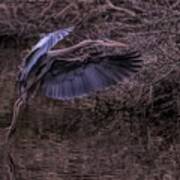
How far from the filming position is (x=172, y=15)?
4891mm

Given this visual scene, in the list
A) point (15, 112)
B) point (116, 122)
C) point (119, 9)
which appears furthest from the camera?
point (119, 9)

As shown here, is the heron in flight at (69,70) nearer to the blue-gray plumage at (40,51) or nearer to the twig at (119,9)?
the blue-gray plumage at (40,51)

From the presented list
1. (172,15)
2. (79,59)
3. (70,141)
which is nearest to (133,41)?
(172,15)

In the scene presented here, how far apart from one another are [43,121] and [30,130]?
0.09 m

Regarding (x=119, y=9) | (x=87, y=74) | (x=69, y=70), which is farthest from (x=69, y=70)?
(x=119, y=9)

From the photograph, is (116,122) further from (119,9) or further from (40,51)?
(40,51)

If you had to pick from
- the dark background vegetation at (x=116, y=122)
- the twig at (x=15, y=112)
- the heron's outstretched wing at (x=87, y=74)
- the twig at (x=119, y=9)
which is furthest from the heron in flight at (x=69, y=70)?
the twig at (x=119, y=9)

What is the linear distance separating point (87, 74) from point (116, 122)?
101cm

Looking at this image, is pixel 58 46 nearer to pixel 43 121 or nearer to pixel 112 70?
pixel 43 121

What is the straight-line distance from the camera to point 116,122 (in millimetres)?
4758

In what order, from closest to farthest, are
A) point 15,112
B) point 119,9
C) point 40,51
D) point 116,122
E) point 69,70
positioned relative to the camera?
point 40,51 → point 69,70 → point 15,112 → point 116,122 → point 119,9

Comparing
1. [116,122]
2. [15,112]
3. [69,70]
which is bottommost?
[116,122]

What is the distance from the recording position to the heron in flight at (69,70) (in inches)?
147

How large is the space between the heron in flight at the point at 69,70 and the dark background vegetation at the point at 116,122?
2.28 feet
